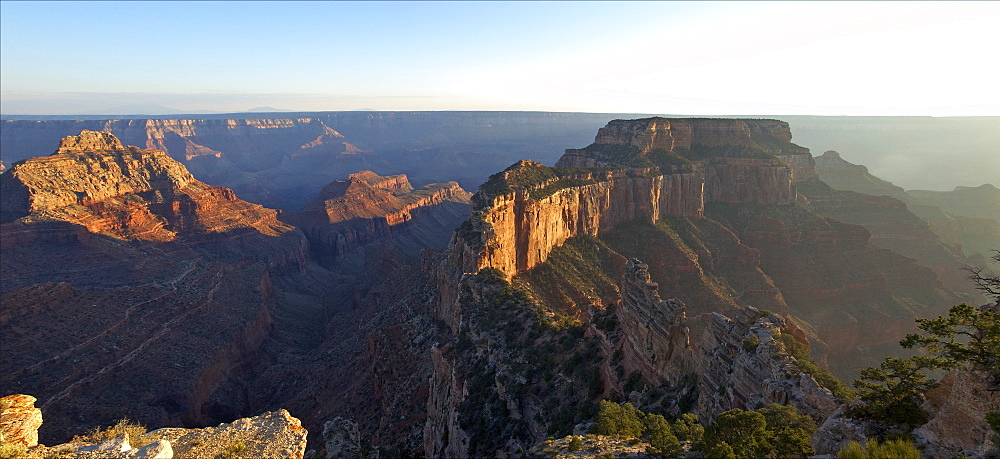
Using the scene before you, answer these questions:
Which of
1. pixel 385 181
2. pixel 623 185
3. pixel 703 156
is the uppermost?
pixel 703 156

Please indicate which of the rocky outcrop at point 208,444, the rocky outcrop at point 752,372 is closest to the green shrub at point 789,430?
the rocky outcrop at point 752,372

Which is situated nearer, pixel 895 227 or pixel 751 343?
pixel 751 343

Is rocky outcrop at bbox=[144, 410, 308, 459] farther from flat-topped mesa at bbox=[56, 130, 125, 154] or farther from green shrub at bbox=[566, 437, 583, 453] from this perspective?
flat-topped mesa at bbox=[56, 130, 125, 154]

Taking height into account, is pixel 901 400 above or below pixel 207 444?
above

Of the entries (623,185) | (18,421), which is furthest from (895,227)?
(18,421)

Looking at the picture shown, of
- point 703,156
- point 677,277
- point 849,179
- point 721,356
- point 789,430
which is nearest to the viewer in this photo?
point 789,430

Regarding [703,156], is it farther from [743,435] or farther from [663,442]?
[743,435]

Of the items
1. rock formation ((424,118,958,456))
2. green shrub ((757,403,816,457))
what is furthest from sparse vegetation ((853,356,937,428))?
rock formation ((424,118,958,456))
